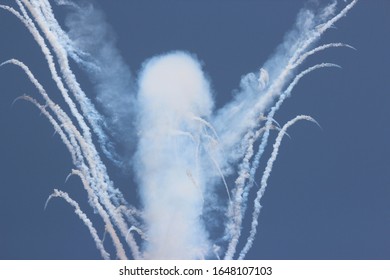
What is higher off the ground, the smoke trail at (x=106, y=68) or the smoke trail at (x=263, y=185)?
the smoke trail at (x=106, y=68)

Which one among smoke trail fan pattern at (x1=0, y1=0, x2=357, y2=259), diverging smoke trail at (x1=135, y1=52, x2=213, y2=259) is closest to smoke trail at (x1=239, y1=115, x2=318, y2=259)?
smoke trail fan pattern at (x1=0, y1=0, x2=357, y2=259)

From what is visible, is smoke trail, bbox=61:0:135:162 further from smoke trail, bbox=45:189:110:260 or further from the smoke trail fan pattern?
smoke trail, bbox=45:189:110:260

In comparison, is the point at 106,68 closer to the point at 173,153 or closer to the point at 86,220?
the point at 173,153

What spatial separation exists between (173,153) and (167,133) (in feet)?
0.34

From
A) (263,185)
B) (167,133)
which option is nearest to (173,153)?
(167,133)

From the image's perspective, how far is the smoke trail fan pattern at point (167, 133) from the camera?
6.49 feet

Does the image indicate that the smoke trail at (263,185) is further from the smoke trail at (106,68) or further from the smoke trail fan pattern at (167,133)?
the smoke trail at (106,68)

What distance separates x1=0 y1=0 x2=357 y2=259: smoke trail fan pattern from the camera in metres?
1.98

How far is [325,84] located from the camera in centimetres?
203

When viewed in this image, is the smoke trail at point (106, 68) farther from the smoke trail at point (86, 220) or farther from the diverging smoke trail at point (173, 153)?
the smoke trail at point (86, 220)

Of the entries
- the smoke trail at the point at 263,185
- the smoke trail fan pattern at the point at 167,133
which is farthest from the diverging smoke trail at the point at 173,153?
the smoke trail at the point at 263,185

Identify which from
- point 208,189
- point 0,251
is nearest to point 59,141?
point 0,251

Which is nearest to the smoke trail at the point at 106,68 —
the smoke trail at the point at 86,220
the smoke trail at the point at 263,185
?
the smoke trail at the point at 86,220
